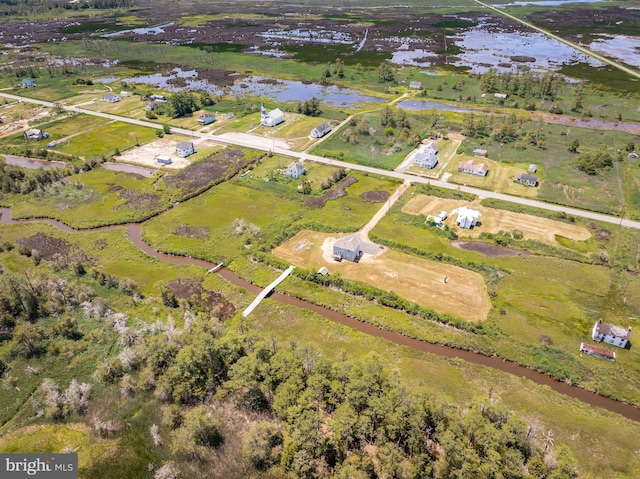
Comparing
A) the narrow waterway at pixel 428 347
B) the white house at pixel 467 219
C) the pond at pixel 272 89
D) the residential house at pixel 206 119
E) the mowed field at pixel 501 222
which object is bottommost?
the narrow waterway at pixel 428 347

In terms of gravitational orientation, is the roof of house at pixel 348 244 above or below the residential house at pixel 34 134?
below

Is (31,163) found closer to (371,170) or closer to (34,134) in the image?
(34,134)

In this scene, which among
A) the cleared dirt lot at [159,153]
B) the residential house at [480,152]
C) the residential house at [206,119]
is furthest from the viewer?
the residential house at [206,119]

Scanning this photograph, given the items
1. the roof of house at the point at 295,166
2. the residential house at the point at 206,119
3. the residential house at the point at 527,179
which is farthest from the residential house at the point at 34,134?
the residential house at the point at 527,179

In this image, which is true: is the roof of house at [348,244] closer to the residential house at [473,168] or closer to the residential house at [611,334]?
the residential house at [611,334]

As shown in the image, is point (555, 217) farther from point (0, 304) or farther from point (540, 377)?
point (0, 304)

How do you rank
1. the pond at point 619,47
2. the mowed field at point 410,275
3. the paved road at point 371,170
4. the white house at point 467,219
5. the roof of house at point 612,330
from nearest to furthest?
the roof of house at point 612,330 → the mowed field at point 410,275 → the white house at point 467,219 → the paved road at point 371,170 → the pond at point 619,47

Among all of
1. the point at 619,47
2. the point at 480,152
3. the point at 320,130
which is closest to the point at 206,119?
the point at 320,130
